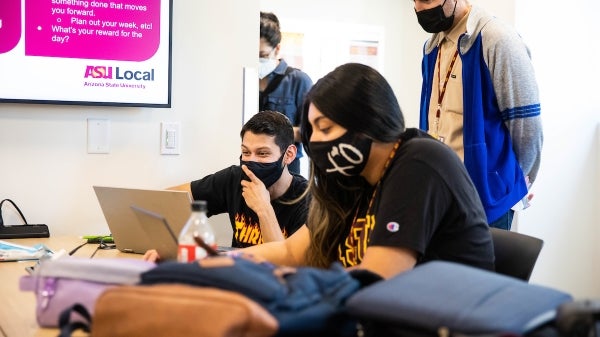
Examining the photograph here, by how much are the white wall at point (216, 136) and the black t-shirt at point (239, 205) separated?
0.21 meters

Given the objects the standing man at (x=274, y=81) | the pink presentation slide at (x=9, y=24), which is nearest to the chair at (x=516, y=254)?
the pink presentation slide at (x=9, y=24)

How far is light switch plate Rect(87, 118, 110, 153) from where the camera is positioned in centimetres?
305

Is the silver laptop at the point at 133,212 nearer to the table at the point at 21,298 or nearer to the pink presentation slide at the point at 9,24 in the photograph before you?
the table at the point at 21,298

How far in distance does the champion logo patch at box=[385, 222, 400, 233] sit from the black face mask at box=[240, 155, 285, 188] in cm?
128

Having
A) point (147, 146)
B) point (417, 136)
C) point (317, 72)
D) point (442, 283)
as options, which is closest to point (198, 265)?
point (442, 283)

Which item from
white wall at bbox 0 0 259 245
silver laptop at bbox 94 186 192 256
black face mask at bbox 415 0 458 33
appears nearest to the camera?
silver laptop at bbox 94 186 192 256

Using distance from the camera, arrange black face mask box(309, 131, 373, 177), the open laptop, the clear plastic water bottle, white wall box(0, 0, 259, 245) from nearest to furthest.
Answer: the clear plastic water bottle, black face mask box(309, 131, 373, 177), the open laptop, white wall box(0, 0, 259, 245)

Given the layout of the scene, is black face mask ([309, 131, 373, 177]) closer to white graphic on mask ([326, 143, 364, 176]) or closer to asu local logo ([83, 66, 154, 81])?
white graphic on mask ([326, 143, 364, 176])

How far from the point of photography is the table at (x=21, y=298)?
156cm

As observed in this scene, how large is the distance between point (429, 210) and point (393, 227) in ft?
0.28

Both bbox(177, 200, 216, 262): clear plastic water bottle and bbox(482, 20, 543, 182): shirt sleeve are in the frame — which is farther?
bbox(482, 20, 543, 182): shirt sleeve

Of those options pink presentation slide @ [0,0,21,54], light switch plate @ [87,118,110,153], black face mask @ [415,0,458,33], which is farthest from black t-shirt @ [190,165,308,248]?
pink presentation slide @ [0,0,21,54]

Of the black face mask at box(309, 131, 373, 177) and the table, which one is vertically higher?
the black face mask at box(309, 131, 373, 177)

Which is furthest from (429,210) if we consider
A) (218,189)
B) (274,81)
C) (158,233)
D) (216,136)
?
(274,81)
